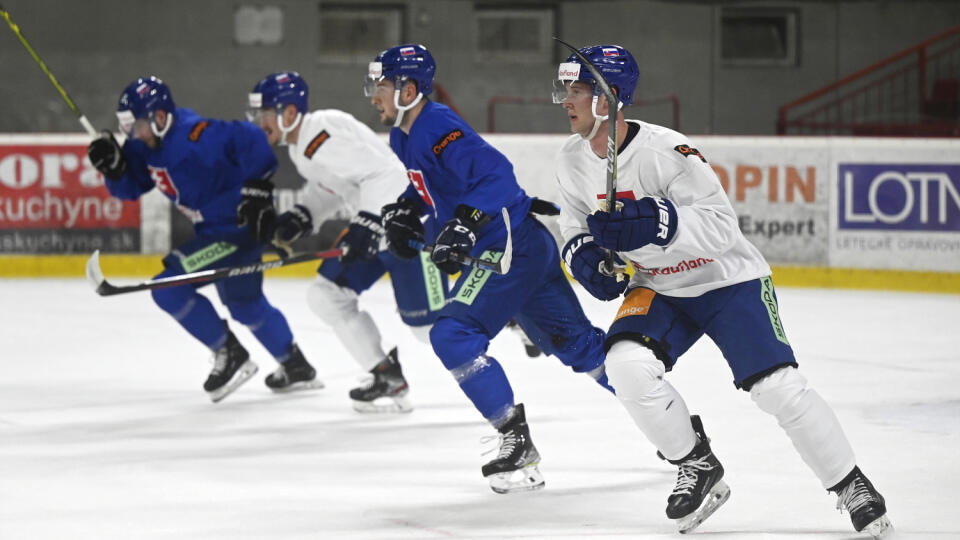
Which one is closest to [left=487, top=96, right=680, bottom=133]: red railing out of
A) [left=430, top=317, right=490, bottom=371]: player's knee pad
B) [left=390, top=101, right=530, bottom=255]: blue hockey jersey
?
[left=390, top=101, right=530, bottom=255]: blue hockey jersey

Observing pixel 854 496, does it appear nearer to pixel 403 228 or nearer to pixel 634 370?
pixel 634 370

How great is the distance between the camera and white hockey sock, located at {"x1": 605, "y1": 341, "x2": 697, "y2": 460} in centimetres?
303

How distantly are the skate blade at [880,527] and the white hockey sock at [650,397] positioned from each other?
43 cm

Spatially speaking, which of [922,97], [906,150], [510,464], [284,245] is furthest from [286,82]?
[922,97]

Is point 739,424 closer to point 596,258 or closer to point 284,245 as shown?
point 596,258

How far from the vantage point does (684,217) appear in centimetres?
300

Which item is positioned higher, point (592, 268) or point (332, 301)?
point (592, 268)

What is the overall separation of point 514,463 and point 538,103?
8872mm

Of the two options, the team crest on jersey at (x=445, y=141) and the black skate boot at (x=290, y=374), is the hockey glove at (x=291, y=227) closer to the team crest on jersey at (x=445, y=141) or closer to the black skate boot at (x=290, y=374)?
the black skate boot at (x=290, y=374)

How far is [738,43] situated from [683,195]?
1028 centimetres

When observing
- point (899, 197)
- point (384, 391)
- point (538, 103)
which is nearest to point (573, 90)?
point (384, 391)

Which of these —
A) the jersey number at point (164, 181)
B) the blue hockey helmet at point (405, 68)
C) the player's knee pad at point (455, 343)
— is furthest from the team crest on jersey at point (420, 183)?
the jersey number at point (164, 181)

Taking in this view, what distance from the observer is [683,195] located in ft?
10.1

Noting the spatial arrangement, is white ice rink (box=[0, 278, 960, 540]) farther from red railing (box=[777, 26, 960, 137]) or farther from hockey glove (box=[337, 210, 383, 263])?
red railing (box=[777, 26, 960, 137])
